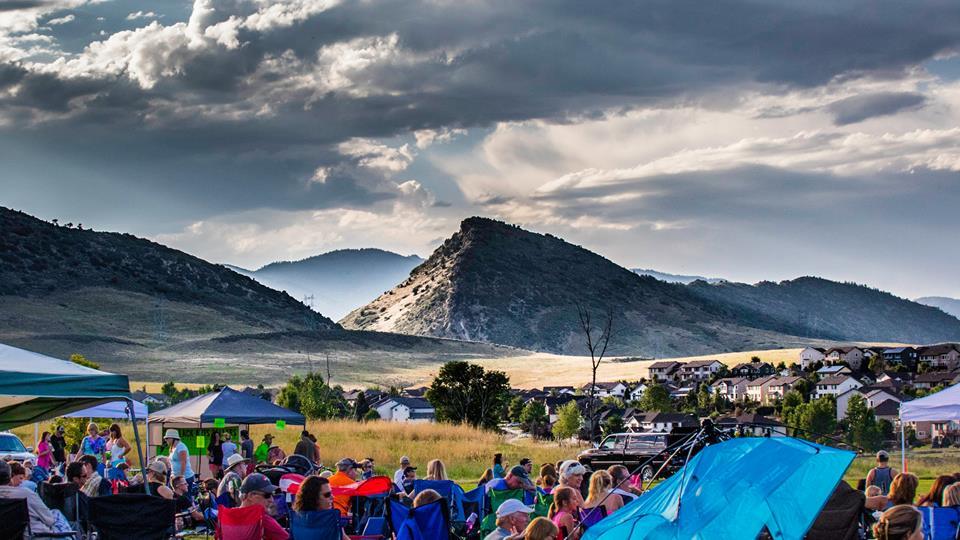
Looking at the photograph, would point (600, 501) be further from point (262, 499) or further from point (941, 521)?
point (941, 521)

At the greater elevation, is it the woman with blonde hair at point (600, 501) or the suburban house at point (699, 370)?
the suburban house at point (699, 370)

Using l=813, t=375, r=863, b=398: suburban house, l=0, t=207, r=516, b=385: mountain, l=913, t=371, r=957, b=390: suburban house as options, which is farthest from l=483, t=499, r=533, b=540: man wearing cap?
l=0, t=207, r=516, b=385: mountain

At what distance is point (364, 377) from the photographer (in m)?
132

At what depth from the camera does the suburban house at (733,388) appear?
11839 centimetres

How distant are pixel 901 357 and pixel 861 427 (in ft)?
282

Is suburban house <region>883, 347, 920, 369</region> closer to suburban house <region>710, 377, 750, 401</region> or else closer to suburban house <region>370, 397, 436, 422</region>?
suburban house <region>710, 377, 750, 401</region>

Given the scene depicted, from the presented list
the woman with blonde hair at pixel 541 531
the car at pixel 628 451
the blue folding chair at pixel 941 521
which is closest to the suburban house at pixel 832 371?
the car at pixel 628 451

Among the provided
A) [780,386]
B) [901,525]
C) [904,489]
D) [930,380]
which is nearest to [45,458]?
[904,489]

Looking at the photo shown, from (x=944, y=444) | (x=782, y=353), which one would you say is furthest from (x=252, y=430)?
(x=782, y=353)

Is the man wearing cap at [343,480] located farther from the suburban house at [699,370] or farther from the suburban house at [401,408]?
the suburban house at [699,370]

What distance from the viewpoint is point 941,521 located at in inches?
400

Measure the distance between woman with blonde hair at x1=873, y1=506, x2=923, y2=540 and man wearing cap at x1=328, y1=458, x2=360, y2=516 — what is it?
21.8ft

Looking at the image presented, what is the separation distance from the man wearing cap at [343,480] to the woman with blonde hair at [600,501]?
3.64 m

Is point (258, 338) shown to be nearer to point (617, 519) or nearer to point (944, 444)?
point (944, 444)
